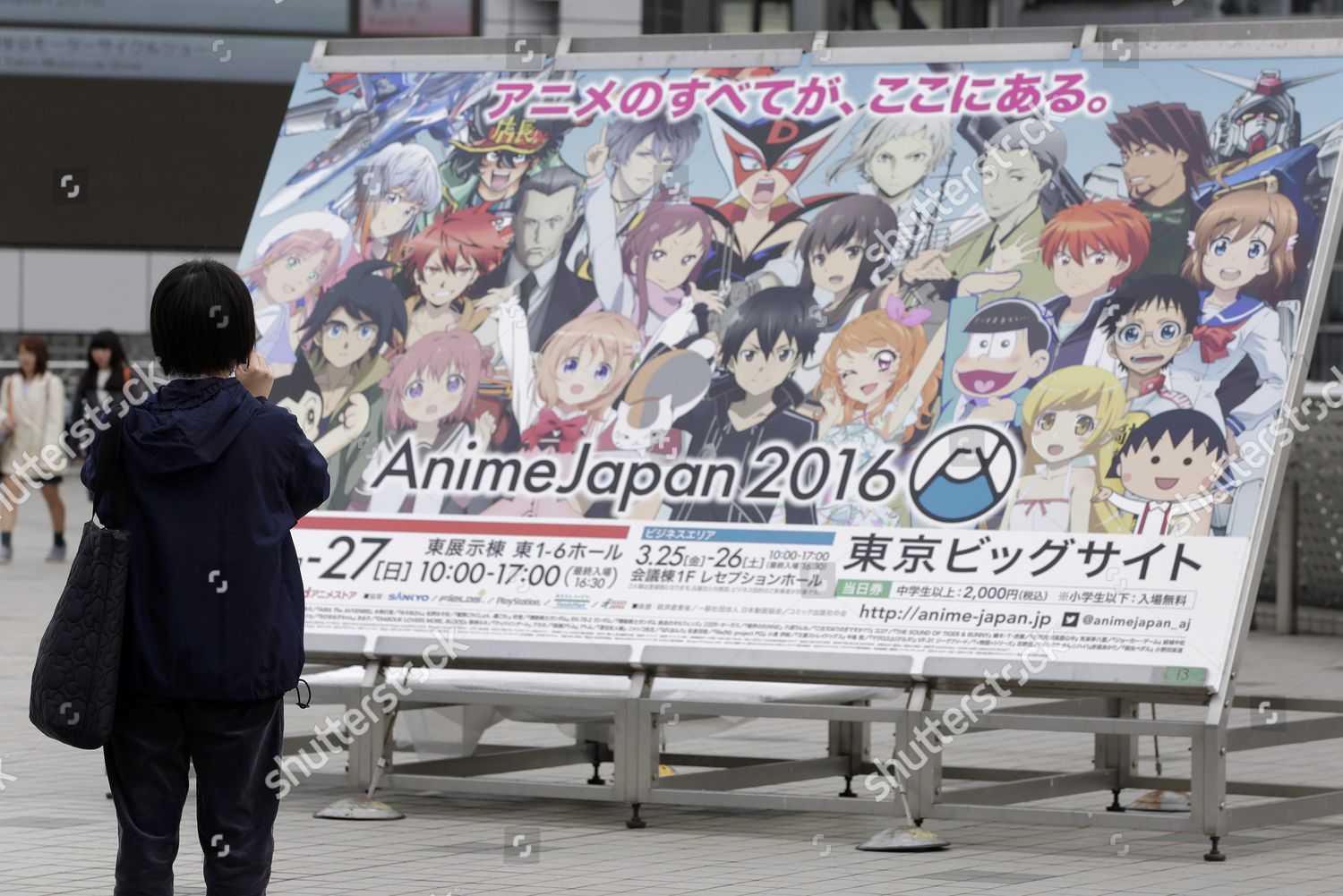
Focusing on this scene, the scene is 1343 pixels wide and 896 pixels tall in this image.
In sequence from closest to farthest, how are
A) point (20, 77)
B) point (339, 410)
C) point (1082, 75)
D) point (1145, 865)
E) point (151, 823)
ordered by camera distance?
point (151, 823) → point (1145, 865) → point (1082, 75) → point (339, 410) → point (20, 77)

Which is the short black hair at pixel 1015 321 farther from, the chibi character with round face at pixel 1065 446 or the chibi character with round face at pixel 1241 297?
the chibi character with round face at pixel 1241 297

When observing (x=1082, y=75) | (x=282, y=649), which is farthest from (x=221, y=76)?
(x=282, y=649)

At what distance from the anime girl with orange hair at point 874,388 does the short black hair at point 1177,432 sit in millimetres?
682

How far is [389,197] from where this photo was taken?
28.2 feet

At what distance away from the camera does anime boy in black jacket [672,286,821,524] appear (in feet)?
25.2

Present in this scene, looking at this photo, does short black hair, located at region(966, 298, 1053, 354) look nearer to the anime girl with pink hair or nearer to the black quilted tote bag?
the anime girl with pink hair

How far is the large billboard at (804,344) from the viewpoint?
23.6 feet

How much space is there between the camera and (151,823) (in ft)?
14.7

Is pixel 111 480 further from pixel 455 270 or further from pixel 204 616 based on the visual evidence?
pixel 455 270

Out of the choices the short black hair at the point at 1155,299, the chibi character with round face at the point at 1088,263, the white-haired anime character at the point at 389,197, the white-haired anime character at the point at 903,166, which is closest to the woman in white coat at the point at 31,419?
the white-haired anime character at the point at 389,197

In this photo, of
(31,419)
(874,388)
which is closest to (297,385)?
(874,388)

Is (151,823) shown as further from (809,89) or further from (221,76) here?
(221,76)

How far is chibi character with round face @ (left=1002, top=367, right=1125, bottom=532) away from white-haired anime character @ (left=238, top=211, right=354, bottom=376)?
2.73 m

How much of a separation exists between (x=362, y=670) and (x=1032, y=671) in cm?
245
